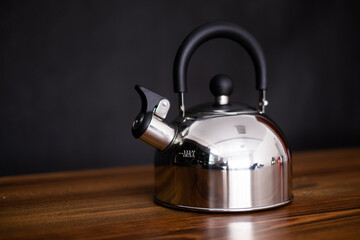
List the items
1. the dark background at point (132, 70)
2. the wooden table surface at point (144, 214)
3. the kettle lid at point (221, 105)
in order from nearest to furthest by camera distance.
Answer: the wooden table surface at point (144, 214), the kettle lid at point (221, 105), the dark background at point (132, 70)

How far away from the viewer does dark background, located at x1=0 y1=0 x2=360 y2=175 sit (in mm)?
1197

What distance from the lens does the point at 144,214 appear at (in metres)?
0.64

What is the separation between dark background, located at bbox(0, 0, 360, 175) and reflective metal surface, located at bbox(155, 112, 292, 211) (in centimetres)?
67

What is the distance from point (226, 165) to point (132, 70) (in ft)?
2.50

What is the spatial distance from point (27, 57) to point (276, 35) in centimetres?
82

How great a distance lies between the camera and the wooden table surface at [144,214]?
0.55m

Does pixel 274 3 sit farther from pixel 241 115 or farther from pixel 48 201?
pixel 48 201

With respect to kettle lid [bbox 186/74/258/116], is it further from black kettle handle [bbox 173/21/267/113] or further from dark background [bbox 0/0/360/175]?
dark background [bbox 0/0/360/175]

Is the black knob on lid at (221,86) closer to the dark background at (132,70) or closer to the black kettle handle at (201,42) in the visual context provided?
the black kettle handle at (201,42)

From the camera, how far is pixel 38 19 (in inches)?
46.7

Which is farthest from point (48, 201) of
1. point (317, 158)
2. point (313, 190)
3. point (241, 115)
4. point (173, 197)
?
point (317, 158)

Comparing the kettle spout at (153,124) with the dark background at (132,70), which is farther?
the dark background at (132,70)

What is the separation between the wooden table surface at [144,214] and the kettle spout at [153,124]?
0.37ft

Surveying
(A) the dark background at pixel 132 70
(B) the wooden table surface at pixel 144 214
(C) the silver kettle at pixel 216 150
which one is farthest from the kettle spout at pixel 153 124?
(A) the dark background at pixel 132 70
